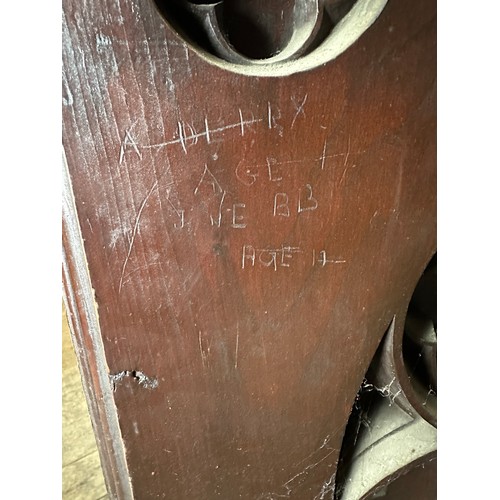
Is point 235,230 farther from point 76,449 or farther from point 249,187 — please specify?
point 76,449

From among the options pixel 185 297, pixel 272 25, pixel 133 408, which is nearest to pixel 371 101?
pixel 272 25

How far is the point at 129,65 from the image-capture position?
1.11 ft

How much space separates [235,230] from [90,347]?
0.15 meters

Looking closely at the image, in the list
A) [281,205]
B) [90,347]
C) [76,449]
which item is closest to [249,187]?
[281,205]

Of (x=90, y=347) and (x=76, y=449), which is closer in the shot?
(x=90, y=347)

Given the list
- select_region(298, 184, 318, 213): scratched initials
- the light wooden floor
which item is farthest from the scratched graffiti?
the light wooden floor

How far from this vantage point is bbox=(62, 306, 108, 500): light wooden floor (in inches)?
40.7

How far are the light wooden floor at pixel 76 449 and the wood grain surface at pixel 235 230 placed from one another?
0.62m

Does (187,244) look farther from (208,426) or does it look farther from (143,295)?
(208,426)

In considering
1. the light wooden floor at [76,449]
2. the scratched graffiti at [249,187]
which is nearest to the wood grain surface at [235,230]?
the scratched graffiti at [249,187]

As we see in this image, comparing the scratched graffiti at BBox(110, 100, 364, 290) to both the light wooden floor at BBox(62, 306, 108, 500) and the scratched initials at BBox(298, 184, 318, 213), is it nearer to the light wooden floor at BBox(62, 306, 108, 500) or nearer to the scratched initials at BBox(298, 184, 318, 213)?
the scratched initials at BBox(298, 184, 318, 213)

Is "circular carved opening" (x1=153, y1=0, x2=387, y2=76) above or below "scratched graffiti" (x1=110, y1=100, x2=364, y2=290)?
above

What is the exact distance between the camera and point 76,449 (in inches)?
43.3

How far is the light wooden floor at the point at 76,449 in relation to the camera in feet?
3.39
